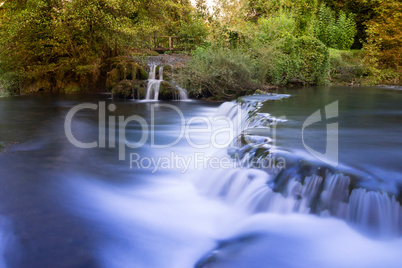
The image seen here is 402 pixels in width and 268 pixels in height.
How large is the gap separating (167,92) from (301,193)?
1060 centimetres

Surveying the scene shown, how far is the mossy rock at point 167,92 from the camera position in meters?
13.7

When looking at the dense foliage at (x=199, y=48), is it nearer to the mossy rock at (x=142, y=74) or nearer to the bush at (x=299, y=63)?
the bush at (x=299, y=63)

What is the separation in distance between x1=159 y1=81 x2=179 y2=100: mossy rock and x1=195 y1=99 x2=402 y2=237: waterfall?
892 centimetres

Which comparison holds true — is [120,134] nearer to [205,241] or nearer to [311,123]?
[311,123]

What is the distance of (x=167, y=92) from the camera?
13742mm

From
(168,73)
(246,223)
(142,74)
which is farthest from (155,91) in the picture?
(246,223)

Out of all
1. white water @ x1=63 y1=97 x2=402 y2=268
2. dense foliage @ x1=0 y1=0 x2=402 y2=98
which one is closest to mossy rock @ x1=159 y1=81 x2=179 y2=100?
dense foliage @ x1=0 y1=0 x2=402 y2=98

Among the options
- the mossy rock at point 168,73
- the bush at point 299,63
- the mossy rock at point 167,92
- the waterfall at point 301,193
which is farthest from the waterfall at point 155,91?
the waterfall at point 301,193

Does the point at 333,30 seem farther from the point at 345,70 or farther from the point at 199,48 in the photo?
the point at 199,48

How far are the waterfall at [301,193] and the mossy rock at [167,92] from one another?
892cm

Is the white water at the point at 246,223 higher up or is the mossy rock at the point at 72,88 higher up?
the mossy rock at the point at 72,88

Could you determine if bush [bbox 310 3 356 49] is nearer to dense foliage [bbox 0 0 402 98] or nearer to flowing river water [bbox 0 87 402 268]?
dense foliage [bbox 0 0 402 98]

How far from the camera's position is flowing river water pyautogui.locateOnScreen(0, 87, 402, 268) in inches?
124

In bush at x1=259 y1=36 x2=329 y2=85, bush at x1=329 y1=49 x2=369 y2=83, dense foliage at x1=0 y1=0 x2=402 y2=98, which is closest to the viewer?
dense foliage at x1=0 y1=0 x2=402 y2=98
